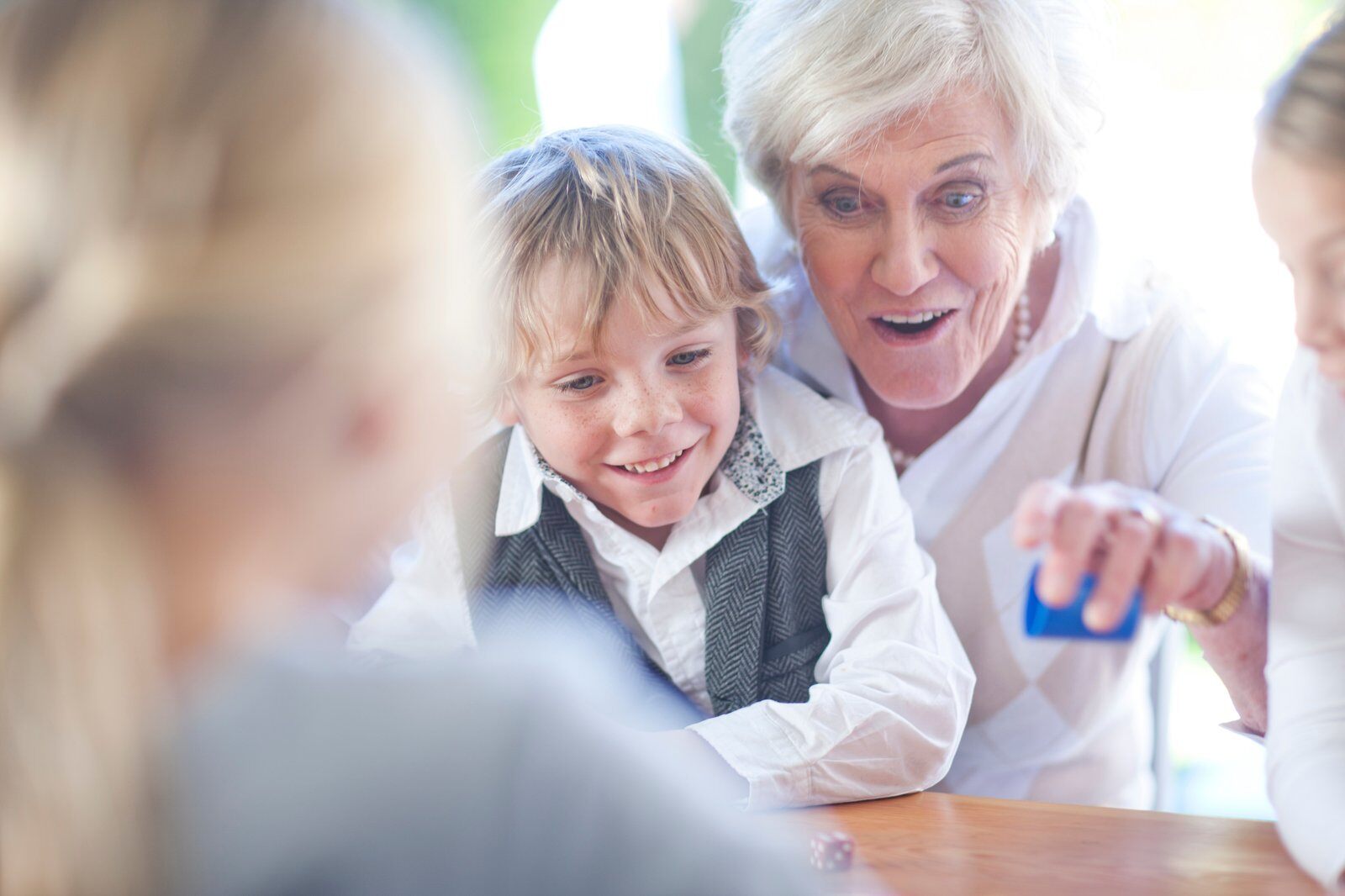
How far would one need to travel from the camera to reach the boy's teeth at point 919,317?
1.59m

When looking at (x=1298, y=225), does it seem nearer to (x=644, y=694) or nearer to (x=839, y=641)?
(x=839, y=641)

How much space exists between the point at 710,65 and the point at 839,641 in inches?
66.1

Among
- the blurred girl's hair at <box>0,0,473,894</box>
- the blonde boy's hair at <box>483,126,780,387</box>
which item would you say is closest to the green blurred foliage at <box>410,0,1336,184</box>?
the blonde boy's hair at <box>483,126,780,387</box>

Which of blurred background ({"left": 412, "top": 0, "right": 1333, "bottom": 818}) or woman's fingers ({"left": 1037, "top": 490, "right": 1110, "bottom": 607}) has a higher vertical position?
blurred background ({"left": 412, "top": 0, "right": 1333, "bottom": 818})

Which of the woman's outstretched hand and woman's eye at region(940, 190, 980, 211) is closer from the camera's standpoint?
the woman's outstretched hand

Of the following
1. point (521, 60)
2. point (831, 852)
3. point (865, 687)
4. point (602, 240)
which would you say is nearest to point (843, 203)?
point (602, 240)

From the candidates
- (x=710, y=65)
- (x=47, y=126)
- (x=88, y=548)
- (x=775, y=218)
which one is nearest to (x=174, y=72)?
(x=47, y=126)

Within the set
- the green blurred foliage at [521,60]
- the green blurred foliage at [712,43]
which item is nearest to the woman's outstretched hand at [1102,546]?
the green blurred foliage at [712,43]

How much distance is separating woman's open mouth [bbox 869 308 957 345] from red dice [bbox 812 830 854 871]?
74 centimetres

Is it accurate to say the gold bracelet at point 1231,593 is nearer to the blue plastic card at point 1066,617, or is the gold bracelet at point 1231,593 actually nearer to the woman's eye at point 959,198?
the blue plastic card at point 1066,617

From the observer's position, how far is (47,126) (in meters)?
0.61

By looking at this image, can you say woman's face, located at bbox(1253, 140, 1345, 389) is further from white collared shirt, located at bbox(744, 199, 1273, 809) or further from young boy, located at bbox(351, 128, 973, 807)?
white collared shirt, located at bbox(744, 199, 1273, 809)

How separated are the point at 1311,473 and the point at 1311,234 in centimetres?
26

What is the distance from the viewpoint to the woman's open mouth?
1.60 meters
